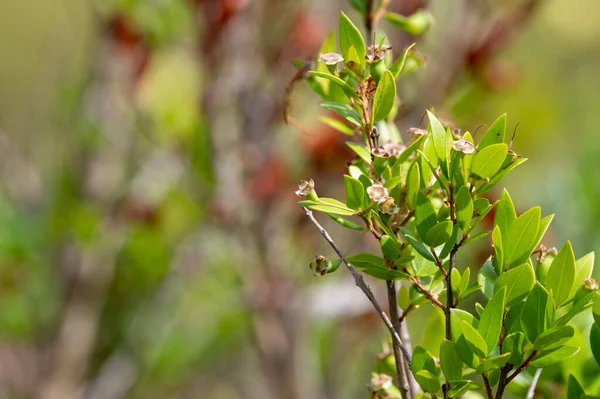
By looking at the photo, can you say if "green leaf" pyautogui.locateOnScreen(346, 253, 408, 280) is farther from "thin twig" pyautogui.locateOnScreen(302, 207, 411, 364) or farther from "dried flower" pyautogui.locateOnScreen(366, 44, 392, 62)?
"dried flower" pyautogui.locateOnScreen(366, 44, 392, 62)

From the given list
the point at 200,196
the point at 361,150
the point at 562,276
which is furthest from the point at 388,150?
the point at 200,196

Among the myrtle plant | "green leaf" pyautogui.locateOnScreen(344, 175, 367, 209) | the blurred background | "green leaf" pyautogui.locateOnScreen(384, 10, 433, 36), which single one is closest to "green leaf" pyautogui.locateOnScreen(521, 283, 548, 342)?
the myrtle plant

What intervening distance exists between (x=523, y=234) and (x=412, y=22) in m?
0.24

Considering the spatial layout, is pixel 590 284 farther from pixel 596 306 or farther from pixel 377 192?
pixel 377 192

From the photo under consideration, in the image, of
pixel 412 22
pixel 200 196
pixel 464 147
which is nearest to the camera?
pixel 464 147

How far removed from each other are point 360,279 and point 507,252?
0.09 metres

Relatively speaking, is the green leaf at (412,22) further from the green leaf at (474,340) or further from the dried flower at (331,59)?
the green leaf at (474,340)

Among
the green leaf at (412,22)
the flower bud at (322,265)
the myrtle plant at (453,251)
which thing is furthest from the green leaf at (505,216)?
the green leaf at (412,22)

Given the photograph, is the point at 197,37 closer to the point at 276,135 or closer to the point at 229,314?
the point at 276,135

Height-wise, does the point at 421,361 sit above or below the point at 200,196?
above

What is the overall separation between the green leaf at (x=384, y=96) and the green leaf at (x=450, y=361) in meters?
0.14

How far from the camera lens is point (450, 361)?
39 cm

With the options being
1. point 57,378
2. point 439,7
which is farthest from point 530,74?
point 57,378

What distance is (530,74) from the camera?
2.93m
